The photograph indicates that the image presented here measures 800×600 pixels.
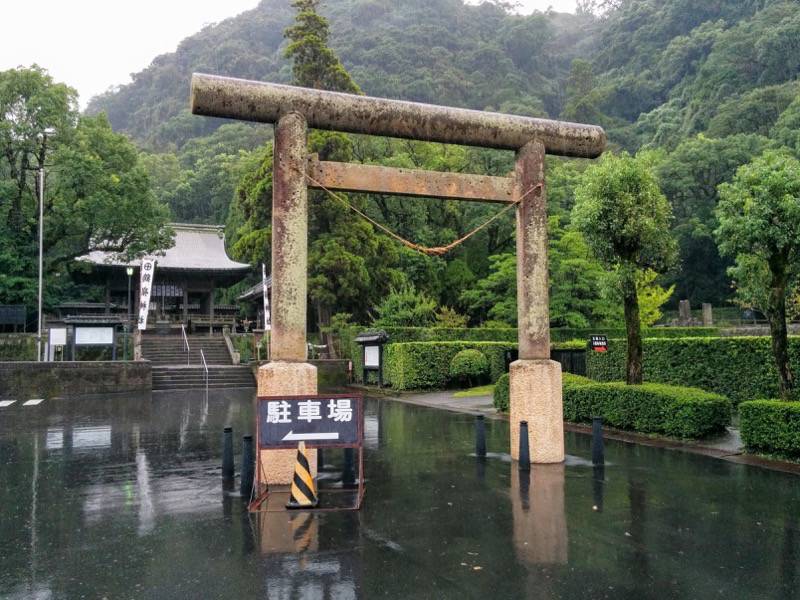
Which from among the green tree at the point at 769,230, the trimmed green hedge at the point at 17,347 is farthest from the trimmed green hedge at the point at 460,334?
the trimmed green hedge at the point at 17,347

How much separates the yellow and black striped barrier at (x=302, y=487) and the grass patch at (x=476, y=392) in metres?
15.4

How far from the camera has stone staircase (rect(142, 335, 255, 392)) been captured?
1061 inches

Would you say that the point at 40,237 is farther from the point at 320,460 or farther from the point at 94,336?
the point at 320,460

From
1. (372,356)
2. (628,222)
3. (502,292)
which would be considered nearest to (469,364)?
(372,356)

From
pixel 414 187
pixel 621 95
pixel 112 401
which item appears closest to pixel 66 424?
pixel 112 401

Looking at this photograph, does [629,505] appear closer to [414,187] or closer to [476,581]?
[476,581]

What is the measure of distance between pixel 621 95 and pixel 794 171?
78429mm

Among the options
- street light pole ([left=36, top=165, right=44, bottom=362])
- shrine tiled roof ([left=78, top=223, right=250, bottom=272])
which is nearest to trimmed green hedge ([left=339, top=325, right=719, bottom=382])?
street light pole ([left=36, top=165, right=44, bottom=362])

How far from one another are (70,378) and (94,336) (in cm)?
A: 212

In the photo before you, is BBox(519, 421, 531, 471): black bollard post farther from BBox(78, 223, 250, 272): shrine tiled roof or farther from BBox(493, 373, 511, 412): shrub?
BBox(78, 223, 250, 272): shrine tiled roof

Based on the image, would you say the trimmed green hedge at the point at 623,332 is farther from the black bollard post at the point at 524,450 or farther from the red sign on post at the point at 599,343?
the black bollard post at the point at 524,450

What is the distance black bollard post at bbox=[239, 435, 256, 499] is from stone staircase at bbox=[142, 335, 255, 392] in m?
19.8

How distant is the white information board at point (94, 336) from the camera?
81.5 ft

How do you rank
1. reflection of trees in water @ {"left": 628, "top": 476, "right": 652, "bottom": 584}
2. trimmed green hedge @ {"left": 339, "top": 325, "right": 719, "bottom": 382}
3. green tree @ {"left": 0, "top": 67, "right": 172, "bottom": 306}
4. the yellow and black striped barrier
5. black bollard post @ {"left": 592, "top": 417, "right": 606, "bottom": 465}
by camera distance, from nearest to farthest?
reflection of trees in water @ {"left": 628, "top": 476, "right": 652, "bottom": 584} < the yellow and black striped barrier < black bollard post @ {"left": 592, "top": 417, "right": 606, "bottom": 465} < trimmed green hedge @ {"left": 339, "top": 325, "right": 719, "bottom": 382} < green tree @ {"left": 0, "top": 67, "right": 172, "bottom": 306}
